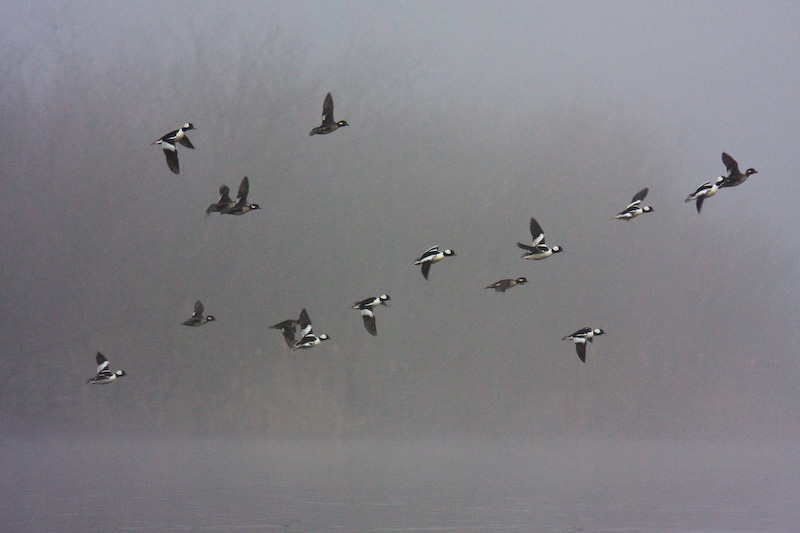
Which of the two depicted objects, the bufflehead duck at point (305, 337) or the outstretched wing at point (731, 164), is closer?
the outstretched wing at point (731, 164)

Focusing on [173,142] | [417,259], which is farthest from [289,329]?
[173,142]

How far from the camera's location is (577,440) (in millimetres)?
75688

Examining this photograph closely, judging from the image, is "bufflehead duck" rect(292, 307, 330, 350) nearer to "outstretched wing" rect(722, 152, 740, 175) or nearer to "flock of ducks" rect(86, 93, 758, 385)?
"flock of ducks" rect(86, 93, 758, 385)

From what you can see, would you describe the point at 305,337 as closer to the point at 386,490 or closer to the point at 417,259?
the point at 417,259

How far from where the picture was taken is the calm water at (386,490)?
23.9m

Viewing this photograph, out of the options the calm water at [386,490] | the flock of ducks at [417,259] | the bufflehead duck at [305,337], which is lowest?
the calm water at [386,490]

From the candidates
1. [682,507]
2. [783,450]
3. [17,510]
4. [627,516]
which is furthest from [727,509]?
[783,450]

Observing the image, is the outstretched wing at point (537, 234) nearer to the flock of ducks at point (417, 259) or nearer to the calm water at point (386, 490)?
the flock of ducks at point (417, 259)

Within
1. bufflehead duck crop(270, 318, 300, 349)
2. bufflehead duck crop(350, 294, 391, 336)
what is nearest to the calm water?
bufflehead duck crop(270, 318, 300, 349)

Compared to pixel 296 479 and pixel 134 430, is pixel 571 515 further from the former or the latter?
pixel 134 430

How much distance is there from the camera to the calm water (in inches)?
941

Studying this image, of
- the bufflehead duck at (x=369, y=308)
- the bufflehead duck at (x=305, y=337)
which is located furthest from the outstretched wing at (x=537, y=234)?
the bufflehead duck at (x=305, y=337)

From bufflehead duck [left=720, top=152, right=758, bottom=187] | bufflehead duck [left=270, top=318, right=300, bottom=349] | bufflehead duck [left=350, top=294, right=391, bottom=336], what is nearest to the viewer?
bufflehead duck [left=720, top=152, right=758, bottom=187]

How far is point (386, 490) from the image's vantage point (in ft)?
103
